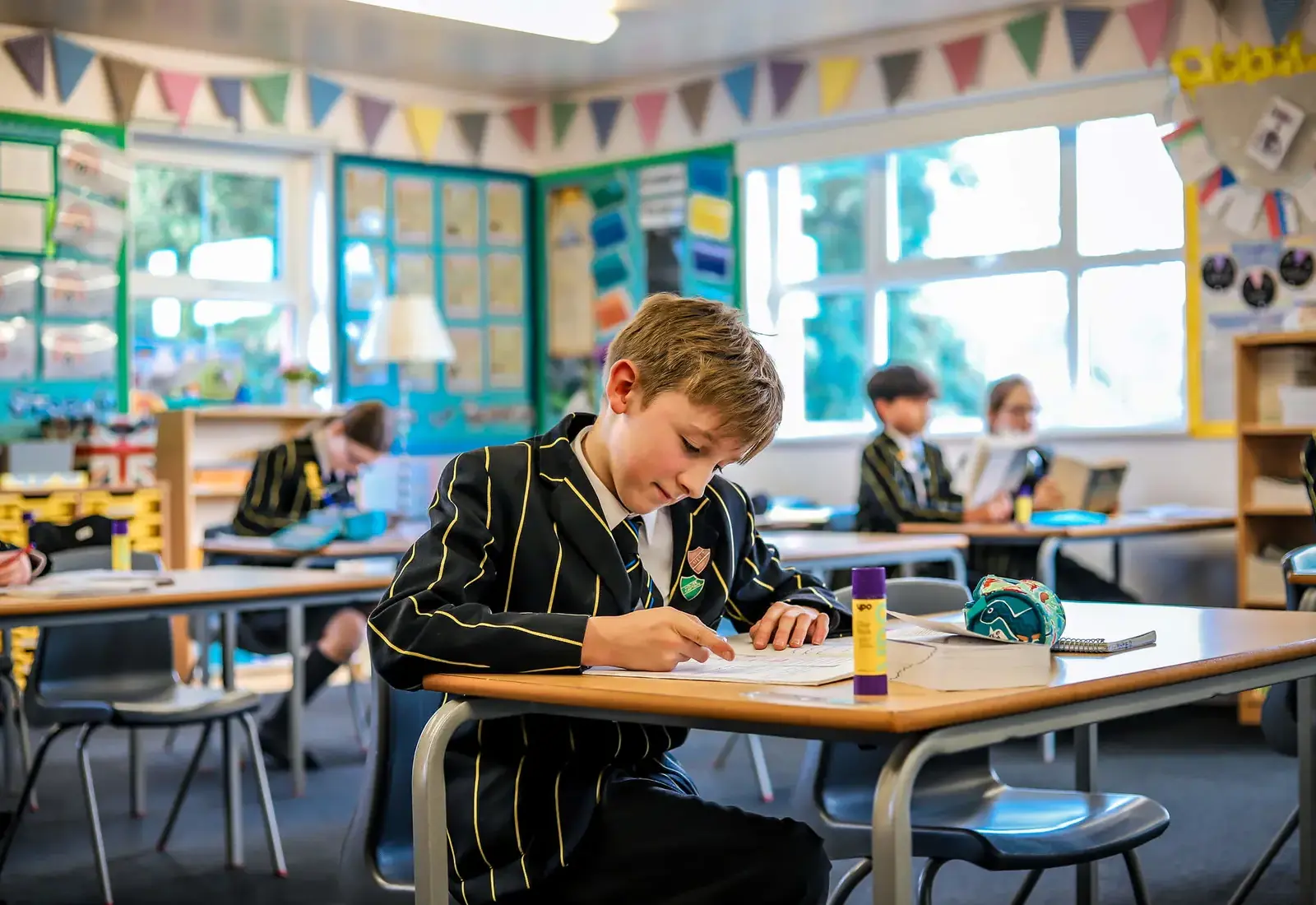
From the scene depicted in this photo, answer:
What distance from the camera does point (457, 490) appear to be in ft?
5.22

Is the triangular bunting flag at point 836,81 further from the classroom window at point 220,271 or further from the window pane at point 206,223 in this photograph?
the window pane at point 206,223

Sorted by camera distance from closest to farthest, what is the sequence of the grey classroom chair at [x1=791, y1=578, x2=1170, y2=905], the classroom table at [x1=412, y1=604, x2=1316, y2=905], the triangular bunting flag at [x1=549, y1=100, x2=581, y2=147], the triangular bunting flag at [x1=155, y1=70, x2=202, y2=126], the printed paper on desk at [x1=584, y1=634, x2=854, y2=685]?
the classroom table at [x1=412, y1=604, x2=1316, y2=905], the printed paper on desk at [x1=584, y1=634, x2=854, y2=685], the grey classroom chair at [x1=791, y1=578, x2=1170, y2=905], the triangular bunting flag at [x1=155, y1=70, x2=202, y2=126], the triangular bunting flag at [x1=549, y1=100, x2=581, y2=147]

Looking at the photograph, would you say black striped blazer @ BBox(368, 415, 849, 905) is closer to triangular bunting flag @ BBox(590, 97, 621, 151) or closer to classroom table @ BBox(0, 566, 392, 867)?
classroom table @ BBox(0, 566, 392, 867)

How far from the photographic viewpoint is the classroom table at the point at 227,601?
109 inches

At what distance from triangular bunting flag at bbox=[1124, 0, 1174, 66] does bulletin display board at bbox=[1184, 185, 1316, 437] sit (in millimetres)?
588

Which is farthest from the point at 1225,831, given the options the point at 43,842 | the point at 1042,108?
the point at 1042,108

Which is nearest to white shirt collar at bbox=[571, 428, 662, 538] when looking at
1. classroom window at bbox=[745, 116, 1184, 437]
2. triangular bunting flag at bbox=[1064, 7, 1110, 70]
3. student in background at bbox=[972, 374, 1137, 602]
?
student in background at bbox=[972, 374, 1137, 602]

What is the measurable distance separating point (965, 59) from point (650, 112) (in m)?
1.67

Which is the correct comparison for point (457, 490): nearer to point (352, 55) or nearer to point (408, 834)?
point (408, 834)

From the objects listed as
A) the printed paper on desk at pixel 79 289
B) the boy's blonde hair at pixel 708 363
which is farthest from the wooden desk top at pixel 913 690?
the printed paper on desk at pixel 79 289

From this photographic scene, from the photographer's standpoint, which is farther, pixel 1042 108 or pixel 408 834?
pixel 1042 108

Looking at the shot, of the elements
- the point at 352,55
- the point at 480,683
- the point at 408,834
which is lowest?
the point at 408,834

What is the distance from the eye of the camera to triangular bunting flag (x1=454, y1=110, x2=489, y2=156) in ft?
24.3

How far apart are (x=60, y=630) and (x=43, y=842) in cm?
58
